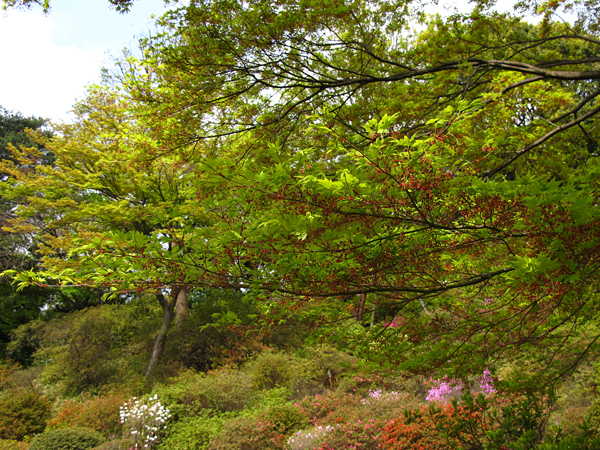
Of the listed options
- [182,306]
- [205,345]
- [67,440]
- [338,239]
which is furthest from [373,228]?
[182,306]

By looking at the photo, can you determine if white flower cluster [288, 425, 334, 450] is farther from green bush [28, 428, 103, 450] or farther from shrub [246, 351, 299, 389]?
green bush [28, 428, 103, 450]

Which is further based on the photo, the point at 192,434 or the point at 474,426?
the point at 192,434

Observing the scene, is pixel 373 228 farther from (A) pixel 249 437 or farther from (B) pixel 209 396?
(B) pixel 209 396

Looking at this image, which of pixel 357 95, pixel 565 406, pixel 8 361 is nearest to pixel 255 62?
pixel 357 95

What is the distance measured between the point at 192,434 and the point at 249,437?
4.22 feet

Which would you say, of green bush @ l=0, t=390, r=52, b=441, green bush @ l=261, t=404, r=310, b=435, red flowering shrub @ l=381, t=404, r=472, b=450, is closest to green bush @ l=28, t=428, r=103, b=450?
green bush @ l=0, t=390, r=52, b=441

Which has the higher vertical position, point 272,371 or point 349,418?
point 272,371

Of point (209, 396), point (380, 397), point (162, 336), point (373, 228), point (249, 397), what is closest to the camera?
point (373, 228)

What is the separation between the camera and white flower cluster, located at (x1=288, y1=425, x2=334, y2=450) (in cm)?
533

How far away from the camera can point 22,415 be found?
7539 millimetres

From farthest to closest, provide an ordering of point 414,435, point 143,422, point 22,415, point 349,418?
point 22,415, point 143,422, point 349,418, point 414,435

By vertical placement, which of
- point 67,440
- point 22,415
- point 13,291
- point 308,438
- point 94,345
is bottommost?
point 22,415

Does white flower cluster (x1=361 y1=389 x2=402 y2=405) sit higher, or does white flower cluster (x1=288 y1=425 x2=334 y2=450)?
white flower cluster (x1=361 y1=389 x2=402 y2=405)

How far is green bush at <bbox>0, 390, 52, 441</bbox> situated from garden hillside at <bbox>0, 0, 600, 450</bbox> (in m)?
0.04
